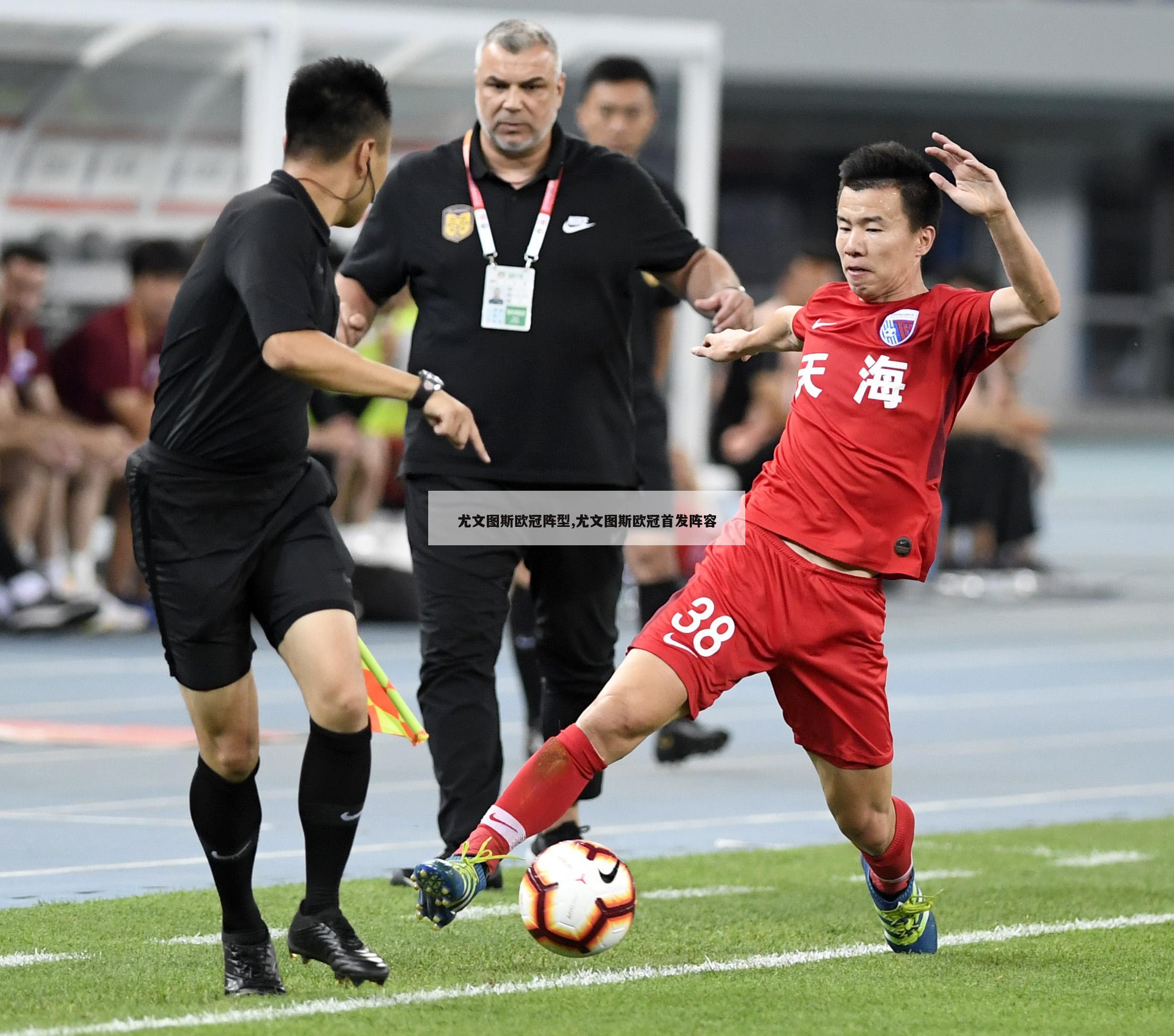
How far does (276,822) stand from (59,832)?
79 cm

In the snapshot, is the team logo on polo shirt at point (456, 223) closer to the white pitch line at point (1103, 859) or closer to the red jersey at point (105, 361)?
the white pitch line at point (1103, 859)

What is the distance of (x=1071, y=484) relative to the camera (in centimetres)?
3152

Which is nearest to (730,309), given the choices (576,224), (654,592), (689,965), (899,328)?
(576,224)

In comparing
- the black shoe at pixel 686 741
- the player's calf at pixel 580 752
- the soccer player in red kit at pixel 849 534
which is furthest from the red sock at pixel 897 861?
the black shoe at pixel 686 741

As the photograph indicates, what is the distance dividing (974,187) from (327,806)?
216 cm

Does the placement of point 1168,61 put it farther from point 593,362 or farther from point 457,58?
point 593,362

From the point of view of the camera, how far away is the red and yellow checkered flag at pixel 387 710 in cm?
577

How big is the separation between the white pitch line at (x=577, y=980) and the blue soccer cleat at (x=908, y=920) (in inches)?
3.0

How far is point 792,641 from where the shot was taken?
5395mm

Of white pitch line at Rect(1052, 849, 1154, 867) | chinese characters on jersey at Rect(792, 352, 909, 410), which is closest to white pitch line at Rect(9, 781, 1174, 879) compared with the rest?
white pitch line at Rect(1052, 849, 1154, 867)

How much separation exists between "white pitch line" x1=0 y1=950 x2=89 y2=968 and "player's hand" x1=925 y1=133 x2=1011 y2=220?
2.92 m

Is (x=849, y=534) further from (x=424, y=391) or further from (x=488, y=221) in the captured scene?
(x=488, y=221)

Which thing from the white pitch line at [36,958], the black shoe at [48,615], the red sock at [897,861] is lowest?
the black shoe at [48,615]

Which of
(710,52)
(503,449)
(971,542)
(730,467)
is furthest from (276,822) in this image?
(971,542)
